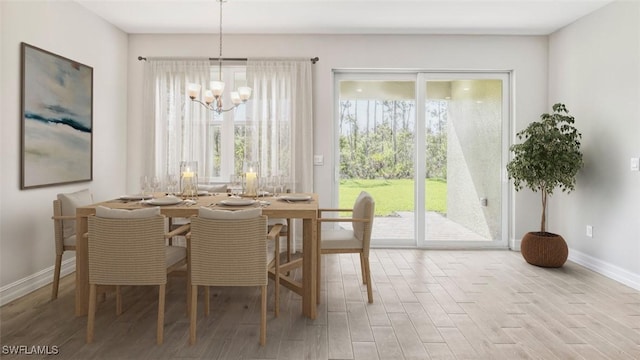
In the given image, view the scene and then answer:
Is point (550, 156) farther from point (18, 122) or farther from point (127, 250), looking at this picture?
point (18, 122)

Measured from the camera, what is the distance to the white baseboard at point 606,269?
3.80 metres

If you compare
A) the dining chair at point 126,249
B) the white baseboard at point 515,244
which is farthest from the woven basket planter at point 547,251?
the dining chair at point 126,249

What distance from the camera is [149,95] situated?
5070 millimetres

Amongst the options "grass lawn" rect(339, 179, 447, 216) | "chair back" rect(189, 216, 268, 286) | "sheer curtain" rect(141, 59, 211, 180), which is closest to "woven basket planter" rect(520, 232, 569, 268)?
"grass lawn" rect(339, 179, 447, 216)

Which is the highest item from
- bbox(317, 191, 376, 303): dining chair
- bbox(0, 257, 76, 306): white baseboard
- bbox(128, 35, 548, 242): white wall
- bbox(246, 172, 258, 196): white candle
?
bbox(128, 35, 548, 242): white wall

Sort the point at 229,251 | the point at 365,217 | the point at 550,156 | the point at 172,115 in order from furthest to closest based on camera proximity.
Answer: the point at 172,115 → the point at 550,156 → the point at 365,217 → the point at 229,251

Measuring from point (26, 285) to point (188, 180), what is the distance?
160 centimetres

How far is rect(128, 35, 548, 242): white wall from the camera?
5.13m

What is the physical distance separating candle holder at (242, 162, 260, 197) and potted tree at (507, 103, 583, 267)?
111 inches

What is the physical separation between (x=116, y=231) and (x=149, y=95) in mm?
2994

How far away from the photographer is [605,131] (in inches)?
165

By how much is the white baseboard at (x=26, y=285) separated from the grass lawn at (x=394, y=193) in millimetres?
3200

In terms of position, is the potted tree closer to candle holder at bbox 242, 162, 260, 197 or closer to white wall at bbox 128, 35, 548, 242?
white wall at bbox 128, 35, 548, 242

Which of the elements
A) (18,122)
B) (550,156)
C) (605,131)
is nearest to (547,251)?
(550,156)
